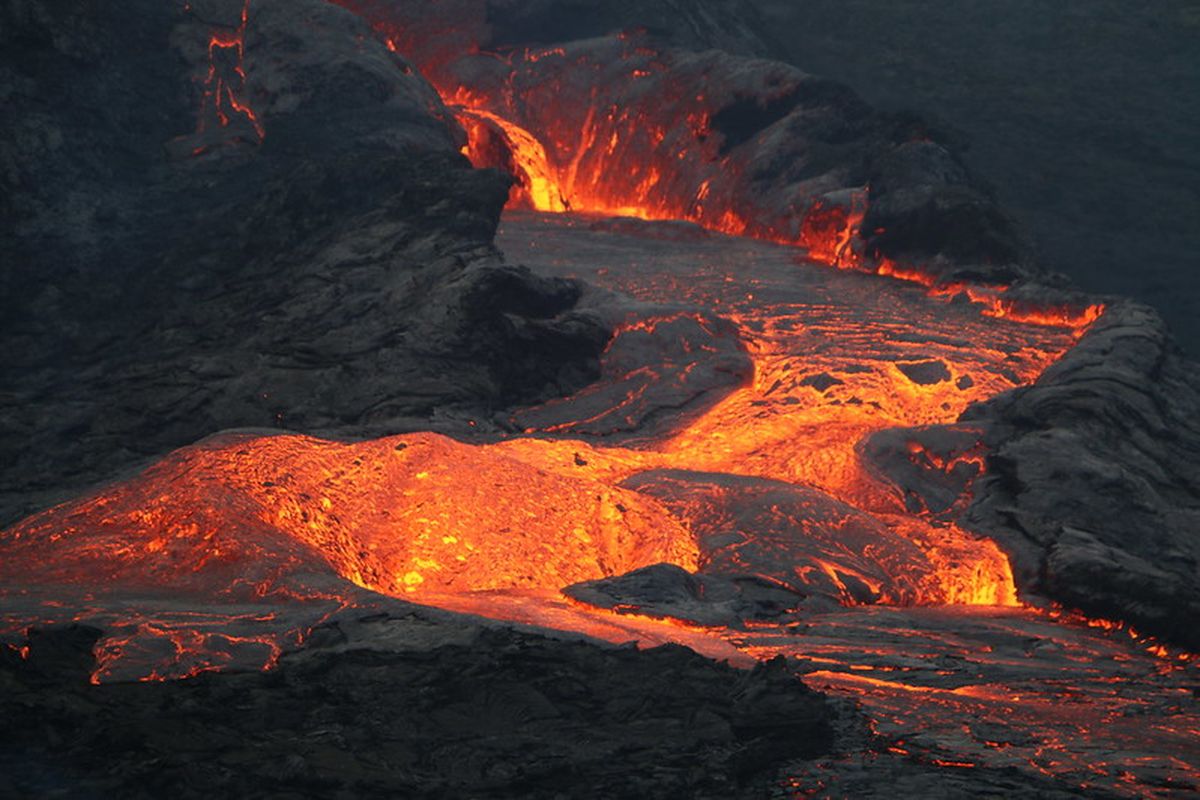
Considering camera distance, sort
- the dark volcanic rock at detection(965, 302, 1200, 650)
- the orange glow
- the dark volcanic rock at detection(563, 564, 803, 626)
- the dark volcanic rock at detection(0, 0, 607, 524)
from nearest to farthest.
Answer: the dark volcanic rock at detection(563, 564, 803, 626)
the dark volcanic rock at detection(965, 302, 1200, 650)
the dark volcanic rock at detection(0, 0, 607, 524)
the orange glow

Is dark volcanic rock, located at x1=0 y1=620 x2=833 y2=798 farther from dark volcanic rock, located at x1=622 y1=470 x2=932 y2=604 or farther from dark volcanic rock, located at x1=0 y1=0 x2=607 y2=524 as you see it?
dark volcanic rock, located at x1=0 y1=0 x2=607 y2=524

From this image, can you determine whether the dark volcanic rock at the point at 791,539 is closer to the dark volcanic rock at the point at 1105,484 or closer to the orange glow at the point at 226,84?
the dark volcanic rock at the point at 1105,484

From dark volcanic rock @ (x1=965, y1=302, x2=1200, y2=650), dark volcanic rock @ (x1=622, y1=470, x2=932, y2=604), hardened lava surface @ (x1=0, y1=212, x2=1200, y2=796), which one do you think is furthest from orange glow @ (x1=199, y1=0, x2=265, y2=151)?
dark volcanic rock @ (x1=965, y1=302, x2=1200, y2=650)

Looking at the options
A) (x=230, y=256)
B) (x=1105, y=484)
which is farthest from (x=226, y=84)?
(x=1105, y=484)

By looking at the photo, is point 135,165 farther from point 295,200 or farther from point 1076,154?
point 1076,154

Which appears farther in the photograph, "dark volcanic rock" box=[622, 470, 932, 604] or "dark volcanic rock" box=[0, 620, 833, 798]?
"dark volcanic rock" box=[622, 470, 932, 604]
